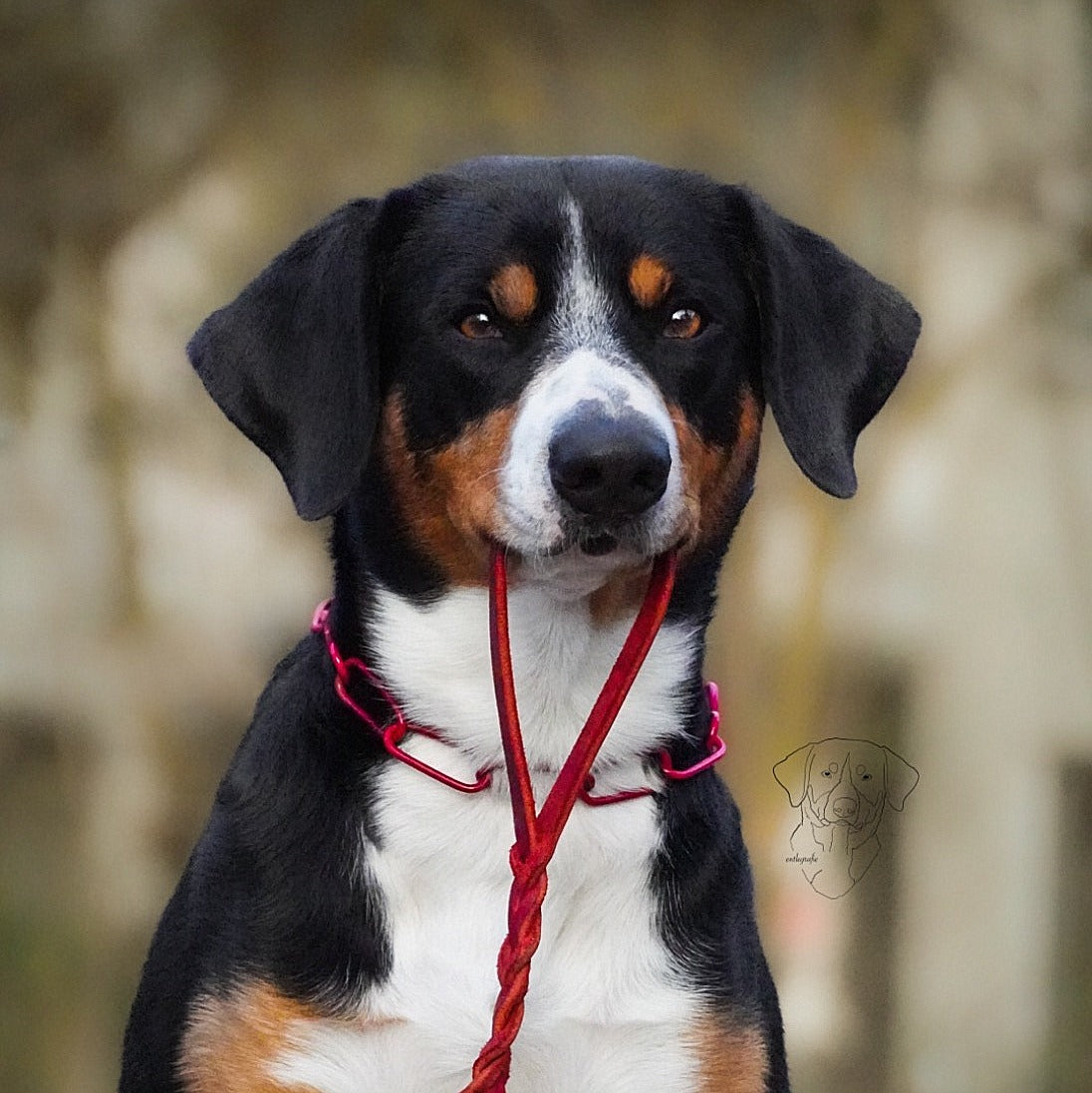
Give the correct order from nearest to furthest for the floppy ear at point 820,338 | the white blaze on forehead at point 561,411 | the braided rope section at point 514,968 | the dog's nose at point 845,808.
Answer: the braided rope section at point 514,968
the white blaze on forehead at point 561,411
the floppy ear at point 820,338
the dog's nose at point 845,808

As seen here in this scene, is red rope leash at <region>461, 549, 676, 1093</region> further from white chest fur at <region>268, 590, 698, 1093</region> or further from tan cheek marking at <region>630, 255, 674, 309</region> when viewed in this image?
tan cheek marking at <region>630, 255, 674, 309</region>

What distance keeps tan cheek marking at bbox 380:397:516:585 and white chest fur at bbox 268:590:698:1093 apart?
2.8 inches

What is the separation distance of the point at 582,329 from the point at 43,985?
3581 millimetres

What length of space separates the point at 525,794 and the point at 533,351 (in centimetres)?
60

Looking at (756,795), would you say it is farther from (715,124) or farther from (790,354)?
(790,354)

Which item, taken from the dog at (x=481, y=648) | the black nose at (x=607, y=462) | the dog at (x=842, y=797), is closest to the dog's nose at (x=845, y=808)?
the dog at (x=842, y=797)

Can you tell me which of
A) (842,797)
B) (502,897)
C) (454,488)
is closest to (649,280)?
(454,488)

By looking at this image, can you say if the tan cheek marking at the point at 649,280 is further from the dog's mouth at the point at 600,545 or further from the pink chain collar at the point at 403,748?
the pink chain collar at the point at 403,748

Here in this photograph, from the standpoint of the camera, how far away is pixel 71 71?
5238mm

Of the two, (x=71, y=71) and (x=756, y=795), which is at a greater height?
(x=71, y=71)

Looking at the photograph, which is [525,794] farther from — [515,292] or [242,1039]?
[515,292]

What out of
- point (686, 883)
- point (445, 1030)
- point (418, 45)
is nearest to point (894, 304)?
point (686, 883)

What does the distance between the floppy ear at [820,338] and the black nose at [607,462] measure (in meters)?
0.41

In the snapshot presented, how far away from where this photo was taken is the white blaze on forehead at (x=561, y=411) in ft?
7.25
